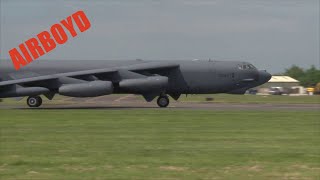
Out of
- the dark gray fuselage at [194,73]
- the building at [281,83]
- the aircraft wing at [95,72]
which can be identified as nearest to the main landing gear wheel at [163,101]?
the dark gray fuselage at [194,73]

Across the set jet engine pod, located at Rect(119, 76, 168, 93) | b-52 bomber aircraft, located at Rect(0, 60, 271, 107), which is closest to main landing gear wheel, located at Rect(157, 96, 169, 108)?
b-52 bomber aircraft, located at Rect(0, 60, 271, 107)

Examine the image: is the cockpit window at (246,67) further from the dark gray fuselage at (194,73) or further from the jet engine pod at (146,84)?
the jet engine pod at (146,84)

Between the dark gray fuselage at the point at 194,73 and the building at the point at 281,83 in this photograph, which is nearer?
the dark gray fuselage at the point at 194,73

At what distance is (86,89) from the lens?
117ft

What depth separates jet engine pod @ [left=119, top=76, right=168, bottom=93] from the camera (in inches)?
1430

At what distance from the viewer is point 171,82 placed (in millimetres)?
37750

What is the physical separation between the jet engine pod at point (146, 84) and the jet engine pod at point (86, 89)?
1199 mm

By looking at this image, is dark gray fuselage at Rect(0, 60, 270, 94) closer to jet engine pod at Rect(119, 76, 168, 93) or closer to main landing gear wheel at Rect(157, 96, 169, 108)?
main landing gear wheel at Rect(157, 96, 169, 108)

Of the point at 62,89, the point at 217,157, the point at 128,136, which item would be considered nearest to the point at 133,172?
the point at 217,157

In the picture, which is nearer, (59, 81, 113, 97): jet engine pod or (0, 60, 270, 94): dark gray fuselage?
(59, 81, 113, 97): jet engine pod

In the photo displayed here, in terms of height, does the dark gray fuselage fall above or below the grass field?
above

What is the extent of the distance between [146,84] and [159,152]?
2352 cm

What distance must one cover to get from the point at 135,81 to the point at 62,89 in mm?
4417

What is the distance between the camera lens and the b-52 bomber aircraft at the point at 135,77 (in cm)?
3588
